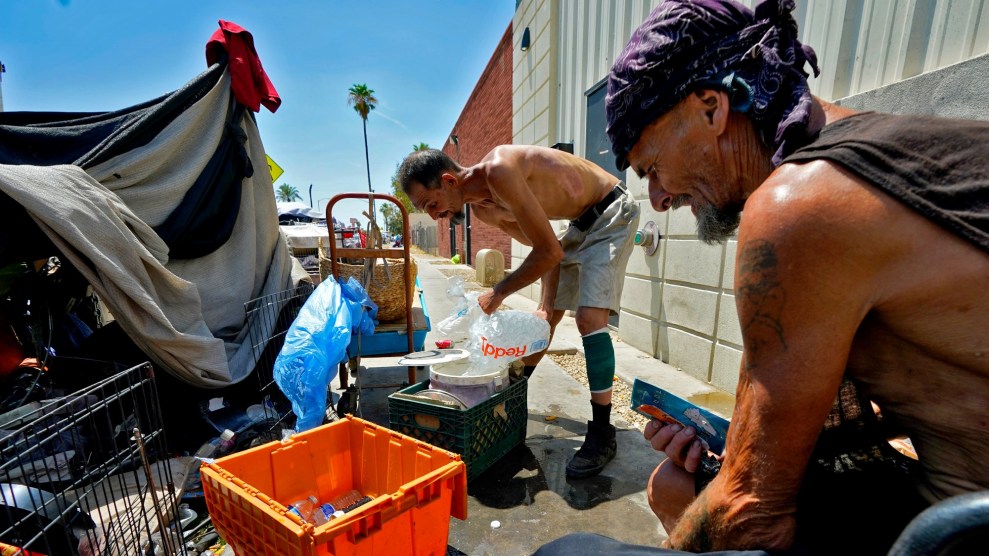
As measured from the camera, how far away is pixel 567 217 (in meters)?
2.88

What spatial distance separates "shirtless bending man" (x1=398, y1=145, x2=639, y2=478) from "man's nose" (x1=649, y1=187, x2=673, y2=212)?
3.37 ft

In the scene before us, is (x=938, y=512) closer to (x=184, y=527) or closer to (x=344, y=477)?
(x=344, y=477)

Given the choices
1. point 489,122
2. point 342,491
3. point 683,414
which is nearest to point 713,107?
point 683,414

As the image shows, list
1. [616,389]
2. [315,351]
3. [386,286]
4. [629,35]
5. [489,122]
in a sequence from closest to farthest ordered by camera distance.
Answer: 1. [315,351]
2. [386,286]
3. [616,389]
4. [629,35]
5. [489,122]

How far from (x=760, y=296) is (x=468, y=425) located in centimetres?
161

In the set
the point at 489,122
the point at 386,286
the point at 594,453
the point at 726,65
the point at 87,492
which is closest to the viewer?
the point at 726,65

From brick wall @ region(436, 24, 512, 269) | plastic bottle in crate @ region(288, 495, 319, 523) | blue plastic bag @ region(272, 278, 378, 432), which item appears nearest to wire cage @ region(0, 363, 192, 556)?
plastic bottle in crate @ region(288, 495, 319, 523)

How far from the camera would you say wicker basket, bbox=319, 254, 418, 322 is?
302 cm

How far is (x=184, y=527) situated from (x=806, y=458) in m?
2.28

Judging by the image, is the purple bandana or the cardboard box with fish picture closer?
the purple bandana

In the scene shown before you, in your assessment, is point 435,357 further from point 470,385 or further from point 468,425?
point 468,425

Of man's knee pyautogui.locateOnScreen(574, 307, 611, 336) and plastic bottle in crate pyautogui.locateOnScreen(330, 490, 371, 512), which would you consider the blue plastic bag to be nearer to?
plastic bottle in crate pyautogui.locateOnScreen(330, 490, 371, 512)

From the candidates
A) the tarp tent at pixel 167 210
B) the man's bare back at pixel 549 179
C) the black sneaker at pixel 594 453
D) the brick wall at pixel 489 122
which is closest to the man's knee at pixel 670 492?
the black sneaker at pixel 594 453

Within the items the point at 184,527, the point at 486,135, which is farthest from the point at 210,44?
the point at 486,135
